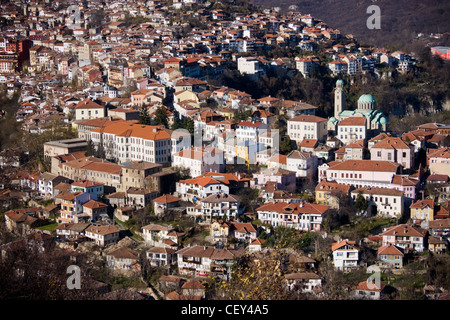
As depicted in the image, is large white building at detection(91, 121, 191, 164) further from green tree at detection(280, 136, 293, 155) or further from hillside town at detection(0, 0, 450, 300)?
green tree at detection(280, 136, 293, 155)

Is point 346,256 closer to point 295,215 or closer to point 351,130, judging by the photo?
point 295,215

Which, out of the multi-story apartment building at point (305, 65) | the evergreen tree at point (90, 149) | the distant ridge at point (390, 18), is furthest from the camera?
the distant ridge at point (390, 18)

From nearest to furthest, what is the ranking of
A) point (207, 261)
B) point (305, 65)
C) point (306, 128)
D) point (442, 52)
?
point (207, 261) → point (306, 128) → point (305, 65) → point (442, 52)

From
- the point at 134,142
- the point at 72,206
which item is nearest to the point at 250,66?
the point at 134,142

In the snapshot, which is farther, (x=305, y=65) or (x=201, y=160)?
(x=305, y=65)

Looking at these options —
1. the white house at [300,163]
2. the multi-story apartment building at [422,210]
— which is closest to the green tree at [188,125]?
the white house at [300,163]

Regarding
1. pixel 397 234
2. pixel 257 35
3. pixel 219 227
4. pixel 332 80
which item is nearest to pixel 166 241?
pixel 219 227

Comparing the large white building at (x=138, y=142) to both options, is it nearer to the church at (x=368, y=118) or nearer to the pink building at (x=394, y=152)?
the church at (x=368, y=118)

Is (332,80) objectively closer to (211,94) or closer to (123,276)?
(211,94)
